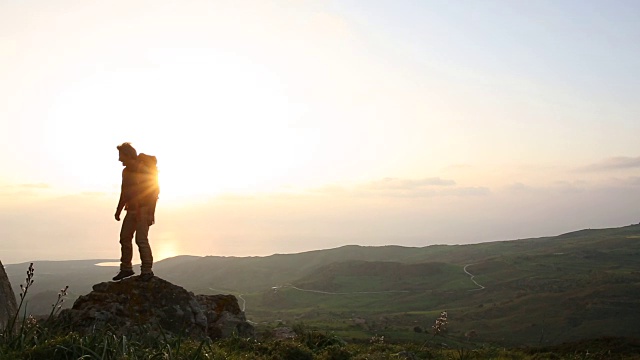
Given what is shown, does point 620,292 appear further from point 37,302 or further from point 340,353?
point 37,302

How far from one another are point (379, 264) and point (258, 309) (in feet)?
184

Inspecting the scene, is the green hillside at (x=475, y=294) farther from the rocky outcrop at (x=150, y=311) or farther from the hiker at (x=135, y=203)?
the hiker at (x=135, y=203)

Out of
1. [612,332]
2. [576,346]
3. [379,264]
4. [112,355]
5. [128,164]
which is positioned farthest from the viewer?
[379,264]

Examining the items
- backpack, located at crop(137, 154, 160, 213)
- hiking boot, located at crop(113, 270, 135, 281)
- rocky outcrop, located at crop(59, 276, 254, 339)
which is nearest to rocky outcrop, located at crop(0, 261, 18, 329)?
rocky outcrop, located at crop(59, 276, 254, 339)

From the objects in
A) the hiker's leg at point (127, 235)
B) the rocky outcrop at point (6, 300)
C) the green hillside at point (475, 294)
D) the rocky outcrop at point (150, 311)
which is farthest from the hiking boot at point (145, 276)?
the green hillside at point (475, 294)

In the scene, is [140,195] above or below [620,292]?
above

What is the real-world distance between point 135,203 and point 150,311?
11.8 ft

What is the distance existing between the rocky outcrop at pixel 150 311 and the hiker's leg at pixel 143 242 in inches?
17.9

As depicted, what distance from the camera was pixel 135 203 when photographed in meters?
15.9

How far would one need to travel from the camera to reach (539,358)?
16.6m

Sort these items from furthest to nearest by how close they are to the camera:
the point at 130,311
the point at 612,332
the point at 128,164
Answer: the point at 612,332 → the point at 128,164 → the point at 130,311

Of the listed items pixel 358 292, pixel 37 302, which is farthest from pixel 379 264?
pixel 37 302

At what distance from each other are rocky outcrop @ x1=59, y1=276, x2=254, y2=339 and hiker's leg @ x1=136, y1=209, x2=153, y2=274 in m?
0.46

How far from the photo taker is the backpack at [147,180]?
52.3 feet
